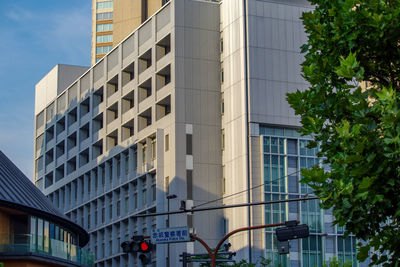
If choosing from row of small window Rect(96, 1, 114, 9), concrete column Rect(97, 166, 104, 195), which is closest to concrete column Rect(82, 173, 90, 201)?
concrete column Rect(97, 166, 104, 195)

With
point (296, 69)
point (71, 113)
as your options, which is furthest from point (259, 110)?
point (71, 113)

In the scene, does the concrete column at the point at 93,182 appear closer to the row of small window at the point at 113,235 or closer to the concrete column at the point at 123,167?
the row of small window at the point at 113,235

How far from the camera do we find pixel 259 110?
237 feet

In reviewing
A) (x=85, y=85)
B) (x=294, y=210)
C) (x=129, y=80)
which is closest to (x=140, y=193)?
(x=129, y=80)

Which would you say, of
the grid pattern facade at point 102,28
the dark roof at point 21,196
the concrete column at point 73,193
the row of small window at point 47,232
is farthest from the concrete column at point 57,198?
the row of small window at point 47,232

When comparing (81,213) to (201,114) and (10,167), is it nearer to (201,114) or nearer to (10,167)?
(201,114)

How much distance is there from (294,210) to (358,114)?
5718 centimetres

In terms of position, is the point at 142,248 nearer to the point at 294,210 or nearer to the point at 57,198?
the point at 294,210

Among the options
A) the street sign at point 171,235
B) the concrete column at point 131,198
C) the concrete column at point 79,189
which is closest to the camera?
the street sign at point 171,235

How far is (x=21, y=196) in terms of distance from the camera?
48.8 metres

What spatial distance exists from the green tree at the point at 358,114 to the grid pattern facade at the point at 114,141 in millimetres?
60254

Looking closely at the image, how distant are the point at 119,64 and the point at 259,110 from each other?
2256cm

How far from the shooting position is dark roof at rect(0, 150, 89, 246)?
155 ft

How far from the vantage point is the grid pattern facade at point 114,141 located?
79375 mm
